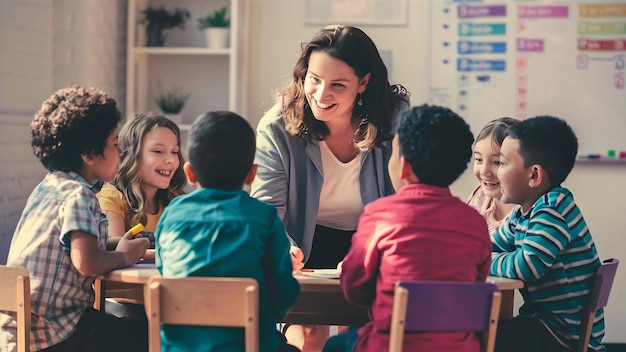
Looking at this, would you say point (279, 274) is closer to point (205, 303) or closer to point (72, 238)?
point (205, 303)

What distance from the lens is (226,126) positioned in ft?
6.70

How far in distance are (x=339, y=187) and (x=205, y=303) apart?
1.00 meters

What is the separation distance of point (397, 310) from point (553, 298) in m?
0.62

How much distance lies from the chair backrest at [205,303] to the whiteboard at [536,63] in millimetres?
2806

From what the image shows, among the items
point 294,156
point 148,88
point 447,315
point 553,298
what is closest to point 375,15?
point 148,88

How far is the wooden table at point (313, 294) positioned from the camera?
6.83 feet

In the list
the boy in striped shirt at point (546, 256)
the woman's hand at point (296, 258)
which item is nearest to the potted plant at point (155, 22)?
the woman's hand at point (296, 258)

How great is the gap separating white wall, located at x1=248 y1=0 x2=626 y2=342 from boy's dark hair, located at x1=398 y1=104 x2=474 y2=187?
2.49 m

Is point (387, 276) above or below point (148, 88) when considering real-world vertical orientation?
below

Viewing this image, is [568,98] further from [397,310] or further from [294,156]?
[397,310]

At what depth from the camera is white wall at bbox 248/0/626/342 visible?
4.50m

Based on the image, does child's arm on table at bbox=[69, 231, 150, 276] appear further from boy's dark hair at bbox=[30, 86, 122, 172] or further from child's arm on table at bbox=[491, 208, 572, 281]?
child's arm on table at bbox=[491, 208, 572, 281]

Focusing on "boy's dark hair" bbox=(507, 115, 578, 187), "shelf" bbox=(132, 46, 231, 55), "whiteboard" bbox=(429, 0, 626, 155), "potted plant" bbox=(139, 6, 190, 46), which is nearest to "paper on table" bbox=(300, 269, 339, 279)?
"boy's dark hair" bbox=(507, 115, 578, 187)

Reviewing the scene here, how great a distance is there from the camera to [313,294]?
2.32 meters
